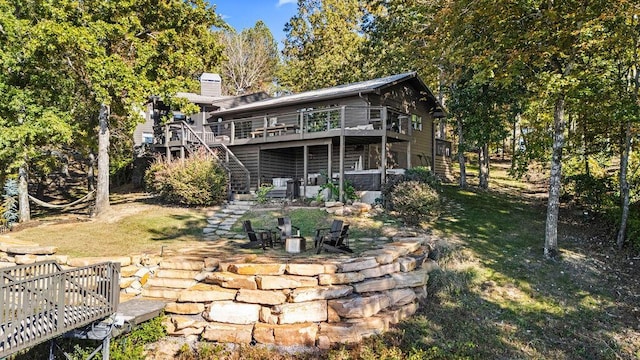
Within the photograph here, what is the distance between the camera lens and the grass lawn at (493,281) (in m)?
6.78

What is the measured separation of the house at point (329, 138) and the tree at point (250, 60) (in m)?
19.7

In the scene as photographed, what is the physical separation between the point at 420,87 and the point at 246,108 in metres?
8.77

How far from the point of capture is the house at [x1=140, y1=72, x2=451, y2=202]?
15367 mm

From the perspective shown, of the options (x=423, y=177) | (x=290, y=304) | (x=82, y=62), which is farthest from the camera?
(x=82, y=62)

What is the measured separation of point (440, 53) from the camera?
41.8 ft

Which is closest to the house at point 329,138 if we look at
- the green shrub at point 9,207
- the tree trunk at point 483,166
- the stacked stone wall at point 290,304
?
the tree trunk at point 483,166

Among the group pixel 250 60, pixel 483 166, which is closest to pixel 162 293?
pixel 483 166

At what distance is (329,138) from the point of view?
50.7 feet

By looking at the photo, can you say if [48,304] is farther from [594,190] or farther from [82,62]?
[594,190]

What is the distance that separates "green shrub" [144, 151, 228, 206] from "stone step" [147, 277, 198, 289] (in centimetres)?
684

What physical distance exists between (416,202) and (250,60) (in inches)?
1383

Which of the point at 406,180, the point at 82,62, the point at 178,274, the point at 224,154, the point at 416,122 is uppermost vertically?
the point at 82,62

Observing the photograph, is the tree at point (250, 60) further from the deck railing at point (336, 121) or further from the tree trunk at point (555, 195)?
the tree trunk at point (555, 195)

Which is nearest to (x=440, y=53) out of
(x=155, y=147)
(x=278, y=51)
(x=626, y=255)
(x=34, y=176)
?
(x=626, y=255)
